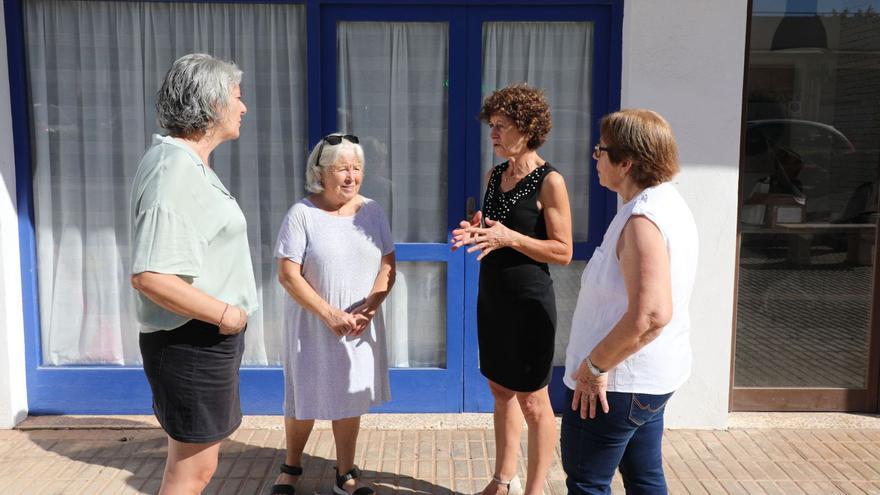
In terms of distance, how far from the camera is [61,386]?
4.23 m

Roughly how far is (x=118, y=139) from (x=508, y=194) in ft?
8.03

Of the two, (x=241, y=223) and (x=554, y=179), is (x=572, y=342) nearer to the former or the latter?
(x=554, y=179)

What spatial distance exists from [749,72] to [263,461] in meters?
3.33

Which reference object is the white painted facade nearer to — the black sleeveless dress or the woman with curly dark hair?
the woman with curly dark hair

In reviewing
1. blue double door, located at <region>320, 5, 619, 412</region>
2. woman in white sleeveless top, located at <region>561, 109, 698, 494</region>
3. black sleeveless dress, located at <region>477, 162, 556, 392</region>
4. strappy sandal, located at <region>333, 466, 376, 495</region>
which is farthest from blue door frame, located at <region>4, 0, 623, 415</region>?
woman in white sleeveless top, located at <region>561, 109, 698, 494</region>

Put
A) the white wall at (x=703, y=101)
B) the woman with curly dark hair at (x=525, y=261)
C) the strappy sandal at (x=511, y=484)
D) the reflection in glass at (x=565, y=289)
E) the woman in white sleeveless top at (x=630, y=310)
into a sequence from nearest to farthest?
the woman in white sleeveless top at (x=630, y=310) → the woman with curly dark hair at (x=525, y=261) → the strappy sandal at (x=511, y=484) → the white wall at (x=703, y=101) → the reflection in glass at (x=565, y=289)

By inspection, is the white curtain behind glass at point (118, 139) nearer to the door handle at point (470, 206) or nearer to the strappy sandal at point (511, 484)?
the door handle at point (470, 206)

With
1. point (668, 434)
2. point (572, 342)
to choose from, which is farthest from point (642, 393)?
point (668, 434)

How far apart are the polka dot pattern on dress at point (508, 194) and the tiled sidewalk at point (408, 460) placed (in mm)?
1325

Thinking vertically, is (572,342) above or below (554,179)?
below

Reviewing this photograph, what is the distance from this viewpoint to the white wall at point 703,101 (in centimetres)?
383

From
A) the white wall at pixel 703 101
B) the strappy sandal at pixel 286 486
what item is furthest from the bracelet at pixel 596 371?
the white wall at pixel 703 101

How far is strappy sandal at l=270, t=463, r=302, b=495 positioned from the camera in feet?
10.8

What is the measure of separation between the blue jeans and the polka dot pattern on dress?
0.94 metres
